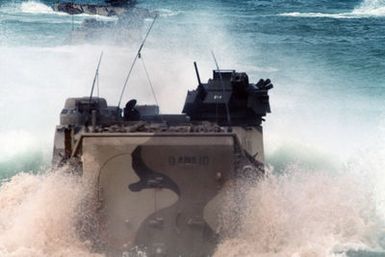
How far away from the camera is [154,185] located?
1232 centimetres

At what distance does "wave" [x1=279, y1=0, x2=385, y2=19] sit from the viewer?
55.4 metres

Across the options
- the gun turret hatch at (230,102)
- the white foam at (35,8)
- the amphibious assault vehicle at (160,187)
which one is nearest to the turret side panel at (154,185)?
the amphibious assault vehicle at (160,187)

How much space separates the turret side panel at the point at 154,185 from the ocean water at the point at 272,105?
0.41 meters

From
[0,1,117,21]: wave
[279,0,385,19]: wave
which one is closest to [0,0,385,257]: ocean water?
[279,0,385,19]: wave

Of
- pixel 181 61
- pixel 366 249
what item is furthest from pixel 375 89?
pixel 366 249

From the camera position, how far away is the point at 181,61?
32.2 m

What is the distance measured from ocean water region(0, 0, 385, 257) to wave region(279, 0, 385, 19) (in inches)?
5.5

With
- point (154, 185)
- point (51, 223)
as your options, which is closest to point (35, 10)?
point (51, 223)

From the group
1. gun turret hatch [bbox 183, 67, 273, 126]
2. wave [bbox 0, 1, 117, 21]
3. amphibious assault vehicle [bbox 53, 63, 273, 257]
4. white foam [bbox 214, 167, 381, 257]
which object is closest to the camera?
amphibious assault vehicle [bbox 53, 63, 273, 257]

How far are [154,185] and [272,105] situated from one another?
14.6 m

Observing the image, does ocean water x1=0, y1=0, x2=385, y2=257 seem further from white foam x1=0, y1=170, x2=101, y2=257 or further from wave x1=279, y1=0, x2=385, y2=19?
wave x1=279, y1=0, x2=385, y2=19

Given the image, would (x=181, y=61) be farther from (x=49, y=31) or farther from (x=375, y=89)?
(x=49, y=31)

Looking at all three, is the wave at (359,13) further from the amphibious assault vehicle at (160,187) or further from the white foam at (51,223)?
the amphibious assault vehicle at (160,187)

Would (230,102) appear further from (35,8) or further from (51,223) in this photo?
(35,8)
